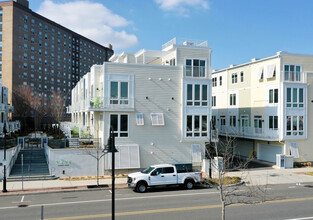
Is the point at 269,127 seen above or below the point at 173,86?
below

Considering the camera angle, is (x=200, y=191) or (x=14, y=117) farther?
(x=14, y=117)

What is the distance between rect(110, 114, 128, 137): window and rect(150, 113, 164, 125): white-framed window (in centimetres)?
249

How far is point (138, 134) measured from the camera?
91.9ft

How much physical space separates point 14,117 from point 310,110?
55217mm

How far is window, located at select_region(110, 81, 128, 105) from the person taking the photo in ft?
90.3

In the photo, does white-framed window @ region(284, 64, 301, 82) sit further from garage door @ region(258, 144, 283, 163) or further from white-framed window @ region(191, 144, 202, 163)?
white-framed window @ region(191, 144, 202, 163)

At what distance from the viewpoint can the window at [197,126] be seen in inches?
1153

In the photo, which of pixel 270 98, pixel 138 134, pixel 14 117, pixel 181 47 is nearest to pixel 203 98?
pixel 181 47

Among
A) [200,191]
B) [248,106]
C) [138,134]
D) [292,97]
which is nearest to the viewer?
[200,191]

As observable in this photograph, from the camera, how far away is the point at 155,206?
1711 centimetres

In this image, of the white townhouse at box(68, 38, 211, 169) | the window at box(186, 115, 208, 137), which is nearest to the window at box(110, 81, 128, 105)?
the white townhouse at box(68, 38, 211, 169)

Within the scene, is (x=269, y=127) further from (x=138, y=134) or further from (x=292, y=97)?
(x=138, y=134)

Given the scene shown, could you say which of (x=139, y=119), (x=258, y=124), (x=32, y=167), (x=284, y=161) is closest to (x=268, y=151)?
(x=258, y=124)

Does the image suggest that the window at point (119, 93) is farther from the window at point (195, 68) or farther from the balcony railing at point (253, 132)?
the balcony railing at point (253, 132)
